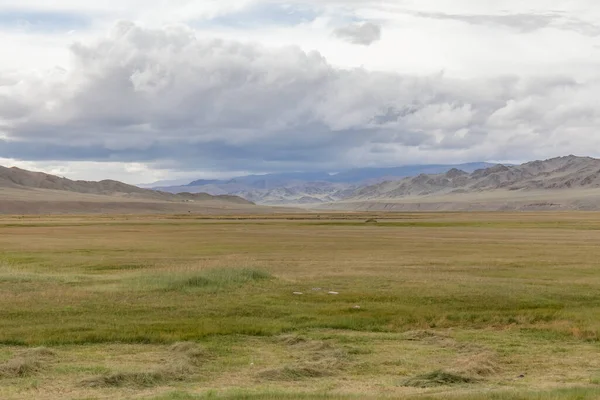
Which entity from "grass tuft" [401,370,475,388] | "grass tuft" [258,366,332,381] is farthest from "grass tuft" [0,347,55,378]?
"grass tuft" [401,370,475,388]

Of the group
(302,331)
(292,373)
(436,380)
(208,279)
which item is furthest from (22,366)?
(208,279)

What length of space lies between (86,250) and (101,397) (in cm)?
4858

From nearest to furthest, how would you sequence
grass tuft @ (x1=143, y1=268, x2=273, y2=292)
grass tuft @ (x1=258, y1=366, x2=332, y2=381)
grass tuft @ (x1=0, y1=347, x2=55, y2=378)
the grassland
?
the grassland → grass tuft @ (x1=0, y1=347, x2=55, y2=378) → grass tuft @ (x1=258, y1=366, x2=332, y2=381) → grass tuft @ (x1=143, y1=268, x2=273, y2=292)

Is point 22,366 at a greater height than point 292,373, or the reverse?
point 22,366

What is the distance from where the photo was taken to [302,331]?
24953 mm

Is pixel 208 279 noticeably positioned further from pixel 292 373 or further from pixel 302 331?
pixel 292 373

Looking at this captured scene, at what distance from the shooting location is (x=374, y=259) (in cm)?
5303

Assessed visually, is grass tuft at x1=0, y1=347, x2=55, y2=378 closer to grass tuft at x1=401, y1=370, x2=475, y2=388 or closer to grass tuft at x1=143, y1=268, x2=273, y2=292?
grass tuft at x1=401, y1=370, x2=475, y2=388

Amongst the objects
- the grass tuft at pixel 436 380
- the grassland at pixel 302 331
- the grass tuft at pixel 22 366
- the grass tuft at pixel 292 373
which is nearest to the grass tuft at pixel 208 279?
the grassland at pixel 302 331

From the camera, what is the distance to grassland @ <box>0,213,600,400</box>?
17344mm

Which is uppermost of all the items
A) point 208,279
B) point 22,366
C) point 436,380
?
point 208,279

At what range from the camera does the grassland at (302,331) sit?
17.3 metres

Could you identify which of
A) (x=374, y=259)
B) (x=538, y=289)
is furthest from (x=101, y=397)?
(x=374, y=259)

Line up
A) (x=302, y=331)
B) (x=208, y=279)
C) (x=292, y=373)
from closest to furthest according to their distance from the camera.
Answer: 1. (x=292, y=373)
2. (x=302, y=331)
3. (x=208, y=279)
